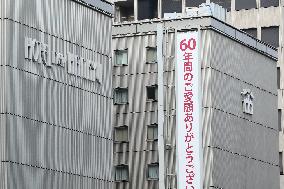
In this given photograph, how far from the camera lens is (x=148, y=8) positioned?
107m

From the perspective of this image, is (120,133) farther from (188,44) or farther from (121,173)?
(188,44)

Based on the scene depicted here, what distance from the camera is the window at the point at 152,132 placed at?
78.4 meters

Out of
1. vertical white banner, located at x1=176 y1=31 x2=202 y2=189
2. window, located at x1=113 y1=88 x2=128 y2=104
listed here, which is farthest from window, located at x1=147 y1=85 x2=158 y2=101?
vertical white banner, located at x1=176 y1=31 x2=202 y2=189

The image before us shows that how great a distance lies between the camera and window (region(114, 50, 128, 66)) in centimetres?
7962

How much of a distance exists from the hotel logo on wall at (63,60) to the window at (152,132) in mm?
14452

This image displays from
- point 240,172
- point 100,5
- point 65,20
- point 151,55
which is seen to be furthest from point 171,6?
point 65,20

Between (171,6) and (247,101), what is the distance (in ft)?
89.1

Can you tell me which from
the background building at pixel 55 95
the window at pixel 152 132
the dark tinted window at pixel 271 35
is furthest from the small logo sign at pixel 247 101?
the dark tinted window at pixel 271 35

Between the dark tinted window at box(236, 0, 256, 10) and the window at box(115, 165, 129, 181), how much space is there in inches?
1147

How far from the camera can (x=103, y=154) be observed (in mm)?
64688

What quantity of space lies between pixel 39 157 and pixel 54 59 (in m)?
5.61

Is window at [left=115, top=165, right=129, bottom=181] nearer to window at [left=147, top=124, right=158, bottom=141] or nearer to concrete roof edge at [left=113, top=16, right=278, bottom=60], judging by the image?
window at [left=147, top=124, right=158, bottom=141]

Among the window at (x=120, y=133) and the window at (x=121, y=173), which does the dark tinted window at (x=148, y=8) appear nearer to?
the window at (x=120, y=133)

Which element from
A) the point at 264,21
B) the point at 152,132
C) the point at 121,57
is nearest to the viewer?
the point at 152,132
